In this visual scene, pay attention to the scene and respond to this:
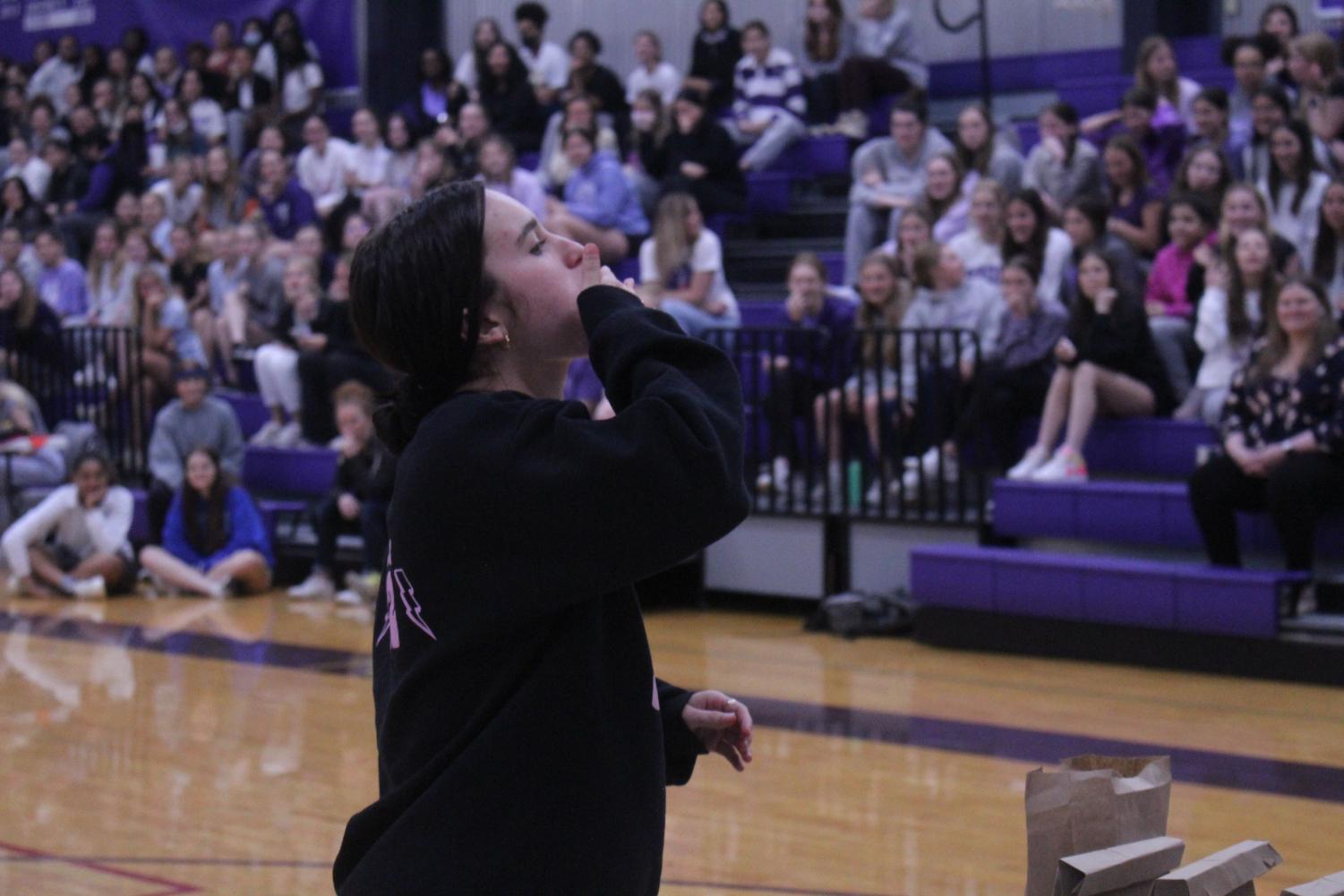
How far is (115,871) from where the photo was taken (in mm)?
4059

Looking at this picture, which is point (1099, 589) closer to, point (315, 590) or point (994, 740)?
point (994, 740)

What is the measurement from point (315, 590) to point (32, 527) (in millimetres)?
1559

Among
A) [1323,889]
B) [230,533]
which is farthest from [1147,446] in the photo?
[1323,889]

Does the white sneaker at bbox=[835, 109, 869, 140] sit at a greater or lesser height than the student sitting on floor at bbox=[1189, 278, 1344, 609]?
greater

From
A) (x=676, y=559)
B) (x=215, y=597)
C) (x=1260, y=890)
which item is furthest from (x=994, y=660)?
(x=676, y=559)

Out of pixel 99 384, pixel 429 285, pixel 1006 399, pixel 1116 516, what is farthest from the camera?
pixel 99 384

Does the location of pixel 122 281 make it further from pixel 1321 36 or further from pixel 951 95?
pixel 1321 36

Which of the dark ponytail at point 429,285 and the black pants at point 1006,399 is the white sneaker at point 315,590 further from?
the dark ponytail at point 429,285

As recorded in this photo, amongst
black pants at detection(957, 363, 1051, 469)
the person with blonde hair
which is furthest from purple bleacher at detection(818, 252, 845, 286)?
black pants at detection(957, 363, 1051, 469)

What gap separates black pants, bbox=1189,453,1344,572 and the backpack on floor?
1.41m

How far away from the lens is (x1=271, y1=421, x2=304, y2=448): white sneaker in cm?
1021

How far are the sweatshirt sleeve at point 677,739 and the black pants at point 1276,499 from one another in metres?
4.81

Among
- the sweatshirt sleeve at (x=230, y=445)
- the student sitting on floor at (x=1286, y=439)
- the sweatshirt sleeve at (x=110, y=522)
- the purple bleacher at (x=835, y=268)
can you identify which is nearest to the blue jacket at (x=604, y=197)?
the purple bleacher at (x=835, y=268)

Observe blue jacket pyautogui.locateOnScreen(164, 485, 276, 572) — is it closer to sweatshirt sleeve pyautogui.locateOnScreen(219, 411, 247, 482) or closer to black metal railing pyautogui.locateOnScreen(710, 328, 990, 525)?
sweatshirt sleeve pyautogui.locateOnScreen(219, 411, 247, 482)
